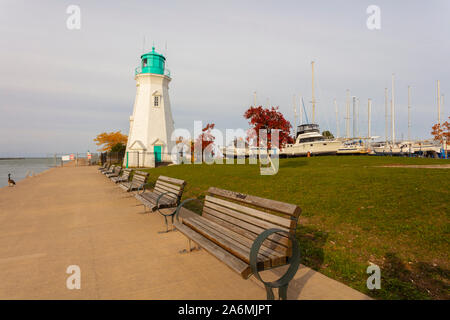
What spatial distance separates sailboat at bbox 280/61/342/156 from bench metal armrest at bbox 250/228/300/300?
33889 millimetres

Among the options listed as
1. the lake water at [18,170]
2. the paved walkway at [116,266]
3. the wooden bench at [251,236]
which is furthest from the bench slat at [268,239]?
the lake water at [18,170]

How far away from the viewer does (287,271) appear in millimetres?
2746

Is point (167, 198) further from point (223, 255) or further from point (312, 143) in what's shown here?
point (312, 143)

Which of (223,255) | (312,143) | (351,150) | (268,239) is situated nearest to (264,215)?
(268,239)

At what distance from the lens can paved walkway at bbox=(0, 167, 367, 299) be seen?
3.04 meters

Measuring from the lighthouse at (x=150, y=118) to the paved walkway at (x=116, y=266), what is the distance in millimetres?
23098

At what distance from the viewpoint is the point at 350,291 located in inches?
119

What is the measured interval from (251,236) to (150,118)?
28.6 meters

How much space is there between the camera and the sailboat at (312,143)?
3606 centimetres

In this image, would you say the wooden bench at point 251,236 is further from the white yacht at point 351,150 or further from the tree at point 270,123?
the white yacht at point 351,150

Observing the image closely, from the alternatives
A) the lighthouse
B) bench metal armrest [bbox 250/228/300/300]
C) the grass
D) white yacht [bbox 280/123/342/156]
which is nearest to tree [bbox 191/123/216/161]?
the lighthouse

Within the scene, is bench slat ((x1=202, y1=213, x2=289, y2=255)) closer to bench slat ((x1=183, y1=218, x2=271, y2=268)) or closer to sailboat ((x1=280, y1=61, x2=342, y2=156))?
bench slat ((x1=183, y1=218, x2=271, y2=268))

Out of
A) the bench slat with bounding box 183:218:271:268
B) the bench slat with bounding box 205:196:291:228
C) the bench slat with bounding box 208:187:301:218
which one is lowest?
the bench slat with bounding box 183:218:271:268
